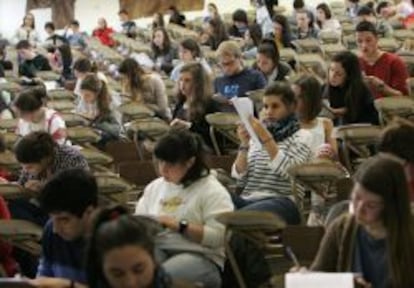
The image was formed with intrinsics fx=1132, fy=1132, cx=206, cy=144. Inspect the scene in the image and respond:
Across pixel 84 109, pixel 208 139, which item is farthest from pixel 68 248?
pixel 84 109

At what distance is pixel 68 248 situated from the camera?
4.38 m

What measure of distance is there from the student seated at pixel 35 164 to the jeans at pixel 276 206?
90 cm

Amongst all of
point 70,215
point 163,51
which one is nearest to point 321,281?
point 70,215

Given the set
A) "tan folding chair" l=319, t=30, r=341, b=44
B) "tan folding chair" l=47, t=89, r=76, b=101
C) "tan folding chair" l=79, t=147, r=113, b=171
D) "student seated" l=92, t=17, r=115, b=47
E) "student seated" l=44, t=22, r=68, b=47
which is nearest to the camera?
"tan folding chair" l=79, t=147, r=113, b=171

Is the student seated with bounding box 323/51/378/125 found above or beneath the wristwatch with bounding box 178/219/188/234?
above

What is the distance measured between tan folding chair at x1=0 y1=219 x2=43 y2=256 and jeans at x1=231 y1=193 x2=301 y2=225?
3.76 ft

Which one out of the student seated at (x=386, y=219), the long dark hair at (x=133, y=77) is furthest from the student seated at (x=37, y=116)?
the student seated at (x=386, y=219)

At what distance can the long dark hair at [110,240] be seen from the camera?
3490 millimetres

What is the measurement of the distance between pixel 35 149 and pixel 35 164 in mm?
93

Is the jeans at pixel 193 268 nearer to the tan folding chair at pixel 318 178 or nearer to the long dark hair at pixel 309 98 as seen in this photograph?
the tan folding chair at pixel 318 178

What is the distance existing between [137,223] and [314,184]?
2554 millimetres

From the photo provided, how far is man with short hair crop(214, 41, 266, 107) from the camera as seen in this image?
9.05 metres

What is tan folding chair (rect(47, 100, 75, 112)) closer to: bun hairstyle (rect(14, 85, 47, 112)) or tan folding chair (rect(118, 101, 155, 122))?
tan folding chair (rect(118, 101, 155, 122))

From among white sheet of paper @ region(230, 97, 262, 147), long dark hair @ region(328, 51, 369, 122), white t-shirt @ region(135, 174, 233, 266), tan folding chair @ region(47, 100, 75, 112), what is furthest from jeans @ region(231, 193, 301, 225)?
tan folding chair @ region(47, 100, 75, 112)
